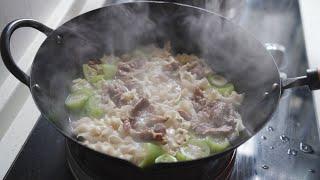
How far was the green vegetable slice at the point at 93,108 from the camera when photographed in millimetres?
1421

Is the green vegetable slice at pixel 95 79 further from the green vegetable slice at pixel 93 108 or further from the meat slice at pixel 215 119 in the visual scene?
the meat slice at pixel 215 119

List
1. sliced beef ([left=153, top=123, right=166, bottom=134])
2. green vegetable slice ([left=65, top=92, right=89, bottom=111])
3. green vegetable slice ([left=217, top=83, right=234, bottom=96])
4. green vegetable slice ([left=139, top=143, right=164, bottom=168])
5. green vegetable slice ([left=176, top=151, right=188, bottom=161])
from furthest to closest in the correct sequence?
green vegetable slice ([left=217, top=83, right=234, bottom=96]) < green vegetable slice ([left=65, top=92, right=89, bottom=111]) < sliced beef ([left=153, top=123, right=166, bottom=134]) < green vegetable slice ([left=176, top=151, right=188, bottom=161]) < green vegetable slice ([left=139, top=143, right=164, bottom=168])

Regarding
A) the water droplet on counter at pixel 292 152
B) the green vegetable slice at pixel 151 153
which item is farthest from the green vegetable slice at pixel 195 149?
the water droplet on counter at pixel 292 152

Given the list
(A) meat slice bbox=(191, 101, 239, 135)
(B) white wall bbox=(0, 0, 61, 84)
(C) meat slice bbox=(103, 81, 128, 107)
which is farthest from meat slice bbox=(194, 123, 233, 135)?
(B) white wall bbox=(0, 0, 61, 84)

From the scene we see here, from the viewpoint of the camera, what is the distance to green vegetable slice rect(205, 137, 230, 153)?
1290mm

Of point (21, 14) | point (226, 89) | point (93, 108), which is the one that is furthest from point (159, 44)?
point (21, 14)

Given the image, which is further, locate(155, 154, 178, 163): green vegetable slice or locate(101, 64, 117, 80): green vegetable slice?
locate(101, 64, 117, 80): green vegetable slice

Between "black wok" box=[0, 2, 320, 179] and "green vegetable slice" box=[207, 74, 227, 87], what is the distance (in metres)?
0.03

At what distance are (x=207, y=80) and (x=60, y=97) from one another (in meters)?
0.63

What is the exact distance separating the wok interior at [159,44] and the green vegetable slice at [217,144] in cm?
3

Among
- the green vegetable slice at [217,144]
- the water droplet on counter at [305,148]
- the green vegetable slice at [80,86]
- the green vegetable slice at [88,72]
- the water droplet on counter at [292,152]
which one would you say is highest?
the green vegetable slice at [88,72]

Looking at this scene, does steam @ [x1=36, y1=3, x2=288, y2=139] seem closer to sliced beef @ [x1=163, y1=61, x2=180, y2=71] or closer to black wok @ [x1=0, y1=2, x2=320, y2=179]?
black wok @ [x1=0, y1=2, x2=320, y2=179]

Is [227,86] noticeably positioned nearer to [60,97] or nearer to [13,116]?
[60,97]

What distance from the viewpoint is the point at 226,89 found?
157 cm
